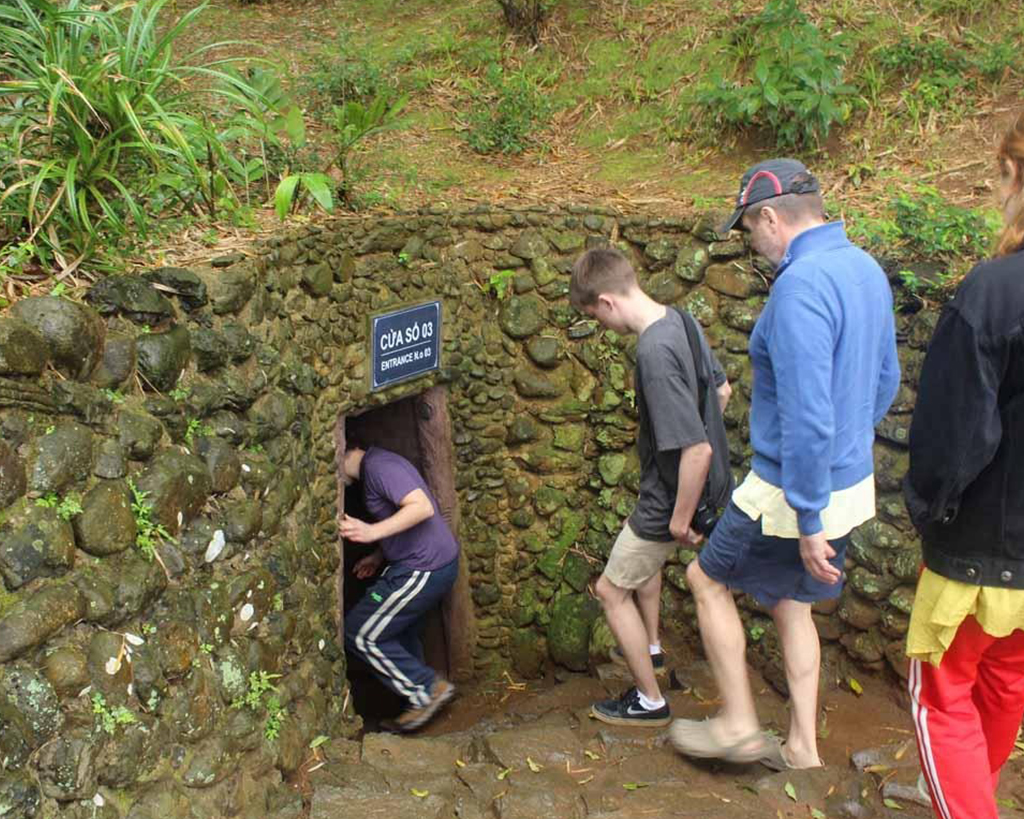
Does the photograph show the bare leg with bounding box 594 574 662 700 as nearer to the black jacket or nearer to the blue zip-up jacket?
the blue zip-up jacket

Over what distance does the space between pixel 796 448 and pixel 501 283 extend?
3.10 m

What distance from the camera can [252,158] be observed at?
5156 mm

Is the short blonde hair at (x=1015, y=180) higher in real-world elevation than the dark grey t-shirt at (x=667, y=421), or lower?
higher

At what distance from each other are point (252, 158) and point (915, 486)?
3788mm

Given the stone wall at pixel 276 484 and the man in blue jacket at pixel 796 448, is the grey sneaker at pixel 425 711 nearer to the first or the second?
the stone wall at pixel 276 484

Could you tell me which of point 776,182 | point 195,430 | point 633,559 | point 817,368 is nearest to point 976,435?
point 817,368

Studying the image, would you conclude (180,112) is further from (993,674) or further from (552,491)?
(993,674)

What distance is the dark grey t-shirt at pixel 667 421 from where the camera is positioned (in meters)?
3.42

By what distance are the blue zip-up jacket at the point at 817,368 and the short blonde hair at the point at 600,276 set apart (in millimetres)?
686

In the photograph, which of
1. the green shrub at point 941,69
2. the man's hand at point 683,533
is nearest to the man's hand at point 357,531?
the man's hand at point 683,533

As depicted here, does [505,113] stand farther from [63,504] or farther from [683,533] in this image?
[63,504]

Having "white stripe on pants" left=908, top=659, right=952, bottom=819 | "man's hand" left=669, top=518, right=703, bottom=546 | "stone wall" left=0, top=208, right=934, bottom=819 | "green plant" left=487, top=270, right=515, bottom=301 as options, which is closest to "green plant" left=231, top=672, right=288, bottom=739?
"stone wall" left=0, top=208, right=934, bottom=819

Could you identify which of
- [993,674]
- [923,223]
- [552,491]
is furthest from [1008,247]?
[552,491]

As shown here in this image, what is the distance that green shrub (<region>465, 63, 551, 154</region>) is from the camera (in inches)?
251
